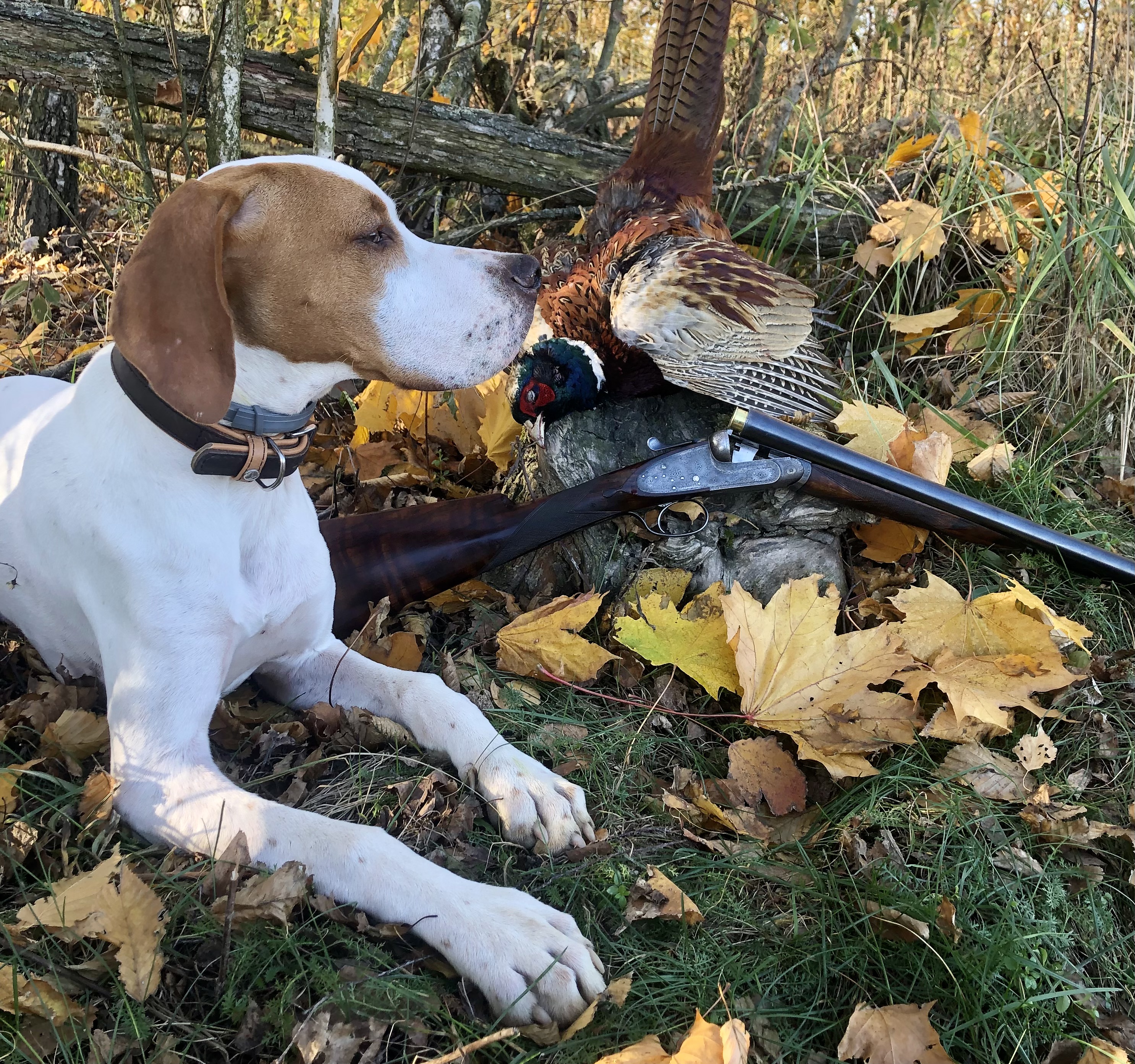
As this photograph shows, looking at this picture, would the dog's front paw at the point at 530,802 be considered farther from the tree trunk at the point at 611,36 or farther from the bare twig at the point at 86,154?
the tree trunk at the point at 611,36

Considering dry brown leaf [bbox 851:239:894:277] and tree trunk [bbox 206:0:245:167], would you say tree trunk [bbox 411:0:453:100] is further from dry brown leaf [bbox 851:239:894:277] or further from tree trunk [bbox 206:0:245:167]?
dry brown leaf [bbox 851:239:894:277]

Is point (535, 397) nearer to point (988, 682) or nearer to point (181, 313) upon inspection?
point (181, 313)

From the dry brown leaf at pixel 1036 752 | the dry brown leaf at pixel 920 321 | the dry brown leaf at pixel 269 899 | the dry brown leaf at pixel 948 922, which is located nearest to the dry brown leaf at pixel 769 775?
the dry brown leaf at pixel 948 922

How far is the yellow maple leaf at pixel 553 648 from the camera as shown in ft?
9.66

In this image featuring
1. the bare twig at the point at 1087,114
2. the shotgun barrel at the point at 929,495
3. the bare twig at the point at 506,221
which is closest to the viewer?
the shotgun barrel at the point at 929,495

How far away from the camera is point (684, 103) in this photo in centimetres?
450

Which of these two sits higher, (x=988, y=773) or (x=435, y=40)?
(x=435, y=40)

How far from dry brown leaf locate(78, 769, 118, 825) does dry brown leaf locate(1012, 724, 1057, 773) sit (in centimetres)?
245

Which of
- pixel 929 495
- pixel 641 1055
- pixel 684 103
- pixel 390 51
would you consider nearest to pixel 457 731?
A: pixel 641 1055

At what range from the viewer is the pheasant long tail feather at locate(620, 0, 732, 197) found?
4.32 meters

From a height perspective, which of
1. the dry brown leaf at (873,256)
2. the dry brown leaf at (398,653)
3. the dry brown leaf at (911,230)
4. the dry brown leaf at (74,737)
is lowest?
the dry brown leaf at (398,653)

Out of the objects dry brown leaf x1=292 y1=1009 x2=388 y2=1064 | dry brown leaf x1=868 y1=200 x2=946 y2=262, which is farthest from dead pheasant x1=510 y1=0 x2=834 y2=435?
dry brown leaf x1=292 y1=1009 x2=388 y2=1064

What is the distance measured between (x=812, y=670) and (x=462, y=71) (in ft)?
16.0

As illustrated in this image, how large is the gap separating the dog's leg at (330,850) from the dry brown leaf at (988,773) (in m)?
1.26
